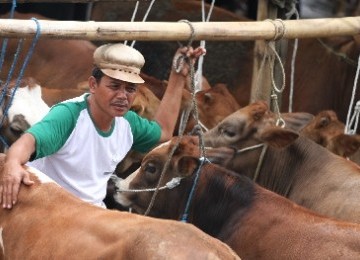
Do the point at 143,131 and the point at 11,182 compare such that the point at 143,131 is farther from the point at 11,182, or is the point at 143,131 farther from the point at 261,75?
the point at 261,75

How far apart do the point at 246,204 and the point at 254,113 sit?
115 centimetres

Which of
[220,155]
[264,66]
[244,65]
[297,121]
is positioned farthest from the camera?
[244,65]

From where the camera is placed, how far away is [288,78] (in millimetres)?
10273

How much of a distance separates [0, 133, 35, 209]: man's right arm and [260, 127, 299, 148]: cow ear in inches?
79.3

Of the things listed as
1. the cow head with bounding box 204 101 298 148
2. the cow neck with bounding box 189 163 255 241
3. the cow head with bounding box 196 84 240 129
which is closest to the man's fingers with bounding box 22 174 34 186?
the cow neck with bounding box 189 163 255 241

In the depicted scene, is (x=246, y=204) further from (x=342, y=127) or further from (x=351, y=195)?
(x=342, y=127)

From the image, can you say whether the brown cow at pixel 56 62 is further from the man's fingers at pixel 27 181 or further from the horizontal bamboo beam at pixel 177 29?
the man's fingers at pixel 27 181

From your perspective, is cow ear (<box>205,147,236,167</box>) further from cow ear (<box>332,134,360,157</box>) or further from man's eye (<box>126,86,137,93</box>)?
man's eye (<box>126,86,137,93</box>)

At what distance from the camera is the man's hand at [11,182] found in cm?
523

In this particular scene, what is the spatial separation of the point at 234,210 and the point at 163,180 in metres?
0.50

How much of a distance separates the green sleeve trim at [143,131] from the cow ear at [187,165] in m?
0.18

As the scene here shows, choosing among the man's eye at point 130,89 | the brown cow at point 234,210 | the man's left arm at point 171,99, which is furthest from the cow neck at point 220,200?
the man's eye at point 130,89

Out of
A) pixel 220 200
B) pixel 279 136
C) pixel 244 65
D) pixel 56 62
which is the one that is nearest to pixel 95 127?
pixel 220 200

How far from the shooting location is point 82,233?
486 centimetres
